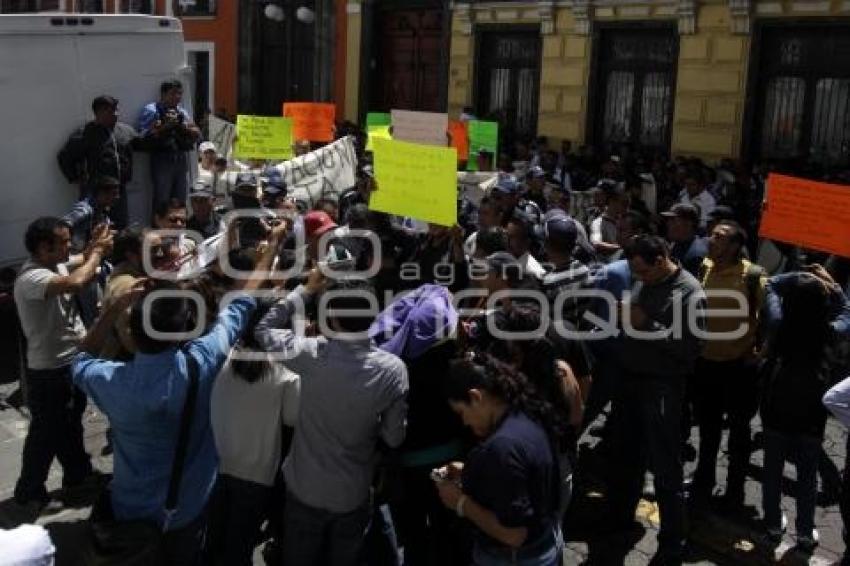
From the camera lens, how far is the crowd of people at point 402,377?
3375mm

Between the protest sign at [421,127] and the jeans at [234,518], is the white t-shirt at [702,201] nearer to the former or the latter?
the protest sign at [421,127]

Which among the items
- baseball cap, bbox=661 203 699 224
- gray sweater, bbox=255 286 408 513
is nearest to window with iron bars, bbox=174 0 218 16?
baseball cap, bbox=661 203 699 224

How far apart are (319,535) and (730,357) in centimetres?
275

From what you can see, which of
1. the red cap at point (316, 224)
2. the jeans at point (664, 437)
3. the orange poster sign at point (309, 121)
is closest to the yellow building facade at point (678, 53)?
the orange poster sign at point (309, 121)

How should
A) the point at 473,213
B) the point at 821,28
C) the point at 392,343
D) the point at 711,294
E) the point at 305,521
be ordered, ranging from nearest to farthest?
the point at 305,521 → the point at 392,343 → the point at 711,294 → the point at 473,213 → the point at 821,28

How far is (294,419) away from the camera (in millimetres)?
3822

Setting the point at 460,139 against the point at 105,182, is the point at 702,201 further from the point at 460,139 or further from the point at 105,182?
the point at 105,182

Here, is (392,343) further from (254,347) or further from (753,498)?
(753,498)

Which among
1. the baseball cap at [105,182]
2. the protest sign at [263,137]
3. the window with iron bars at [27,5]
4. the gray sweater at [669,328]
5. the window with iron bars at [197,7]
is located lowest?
the gray sweater at [669,328]

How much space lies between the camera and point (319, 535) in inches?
144

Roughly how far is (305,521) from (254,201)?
3.46 meters

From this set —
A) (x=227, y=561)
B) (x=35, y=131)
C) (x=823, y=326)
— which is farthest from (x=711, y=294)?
(x=35, y=131)

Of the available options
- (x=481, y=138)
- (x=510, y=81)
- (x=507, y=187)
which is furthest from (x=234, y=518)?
(x=510, y=81)

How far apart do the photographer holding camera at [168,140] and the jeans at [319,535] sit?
473cm
